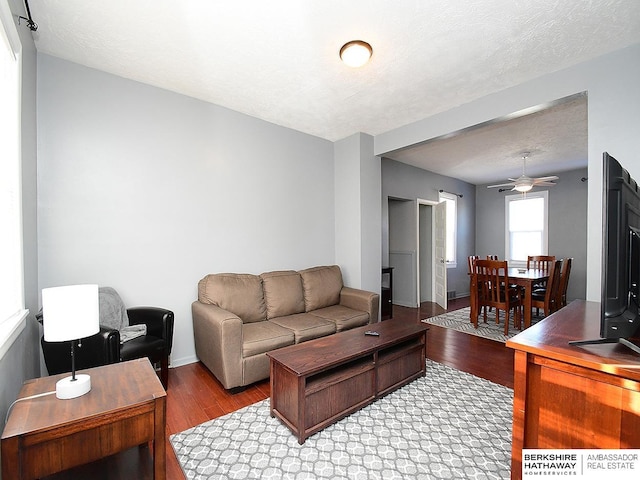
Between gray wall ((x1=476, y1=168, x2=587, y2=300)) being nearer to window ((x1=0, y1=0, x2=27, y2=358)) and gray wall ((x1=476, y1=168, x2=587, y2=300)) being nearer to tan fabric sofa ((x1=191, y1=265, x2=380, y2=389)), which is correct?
tan fabric sofa ((x1=191, y1=265, x2=380, y2=389))

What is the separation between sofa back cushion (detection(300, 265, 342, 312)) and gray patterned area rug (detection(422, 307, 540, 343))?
1.76 m

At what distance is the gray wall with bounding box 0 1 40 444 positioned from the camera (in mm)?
1707

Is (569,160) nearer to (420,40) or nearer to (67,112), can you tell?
(420,40)

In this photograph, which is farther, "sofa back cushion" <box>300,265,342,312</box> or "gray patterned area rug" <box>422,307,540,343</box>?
"gray patterned area rug" <box>422,307,540,343</box>

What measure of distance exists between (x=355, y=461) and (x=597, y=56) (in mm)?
3510

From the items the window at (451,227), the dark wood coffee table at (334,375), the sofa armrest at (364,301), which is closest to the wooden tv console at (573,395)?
the dark wood coffee table at (334,375)

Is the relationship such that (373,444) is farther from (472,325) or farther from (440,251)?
(440,251)

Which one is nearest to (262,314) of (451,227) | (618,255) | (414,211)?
(618,255)

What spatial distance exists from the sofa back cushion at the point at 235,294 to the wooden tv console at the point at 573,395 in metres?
2.44

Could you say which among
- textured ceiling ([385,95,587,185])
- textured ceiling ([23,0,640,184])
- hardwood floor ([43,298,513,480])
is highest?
textured ceiling ([23,0,640,184])

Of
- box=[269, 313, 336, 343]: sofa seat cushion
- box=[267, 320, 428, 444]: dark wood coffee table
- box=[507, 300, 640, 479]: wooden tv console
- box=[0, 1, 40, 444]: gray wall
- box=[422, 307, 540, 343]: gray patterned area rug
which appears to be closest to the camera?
box=[507, 300, 640, 479]: wooden tv console

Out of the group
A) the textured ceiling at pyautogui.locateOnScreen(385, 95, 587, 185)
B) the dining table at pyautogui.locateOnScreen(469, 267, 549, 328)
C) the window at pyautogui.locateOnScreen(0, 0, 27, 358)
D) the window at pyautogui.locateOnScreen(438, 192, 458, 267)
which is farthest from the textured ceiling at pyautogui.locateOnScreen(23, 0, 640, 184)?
the window at pyautogui.locateOnScreen(438, 192, 458, 267)

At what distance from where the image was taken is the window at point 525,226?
6.35 meters

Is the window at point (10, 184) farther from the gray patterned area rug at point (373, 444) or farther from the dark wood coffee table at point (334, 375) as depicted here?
the dark wood coffee table at point (334, 375)
